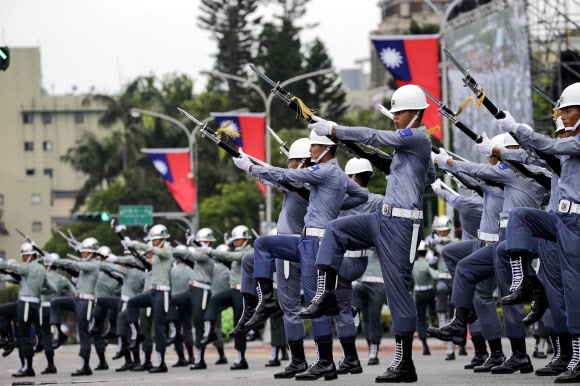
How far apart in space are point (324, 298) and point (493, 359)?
373 centimetres

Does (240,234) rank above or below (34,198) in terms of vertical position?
below

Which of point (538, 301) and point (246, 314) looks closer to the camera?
point (538, 301)

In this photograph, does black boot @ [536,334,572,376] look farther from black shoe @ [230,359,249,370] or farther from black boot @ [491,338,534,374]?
black shoe @ [230,359,249,370]

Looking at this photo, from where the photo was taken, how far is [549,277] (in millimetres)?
13531

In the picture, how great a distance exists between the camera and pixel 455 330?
15.0 metres

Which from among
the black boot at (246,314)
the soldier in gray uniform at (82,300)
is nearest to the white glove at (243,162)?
the black boot at (246,314)

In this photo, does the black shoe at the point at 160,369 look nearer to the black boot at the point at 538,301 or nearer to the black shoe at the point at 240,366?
the black shoe at the point at 240,366

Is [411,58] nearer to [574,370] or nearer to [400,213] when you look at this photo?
[400,213]

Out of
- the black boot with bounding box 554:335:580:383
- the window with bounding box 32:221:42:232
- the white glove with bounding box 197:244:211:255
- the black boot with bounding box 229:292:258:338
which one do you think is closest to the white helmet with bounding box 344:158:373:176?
the black boot with bounding box 229:292:258:338

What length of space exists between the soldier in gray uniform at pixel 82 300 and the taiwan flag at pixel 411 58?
935cm

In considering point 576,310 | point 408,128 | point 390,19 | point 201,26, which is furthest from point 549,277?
point 390,19

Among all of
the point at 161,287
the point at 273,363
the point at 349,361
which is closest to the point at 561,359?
the point at 349,361

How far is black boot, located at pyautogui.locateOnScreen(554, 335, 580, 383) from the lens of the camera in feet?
41.1

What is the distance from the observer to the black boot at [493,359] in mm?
16391
